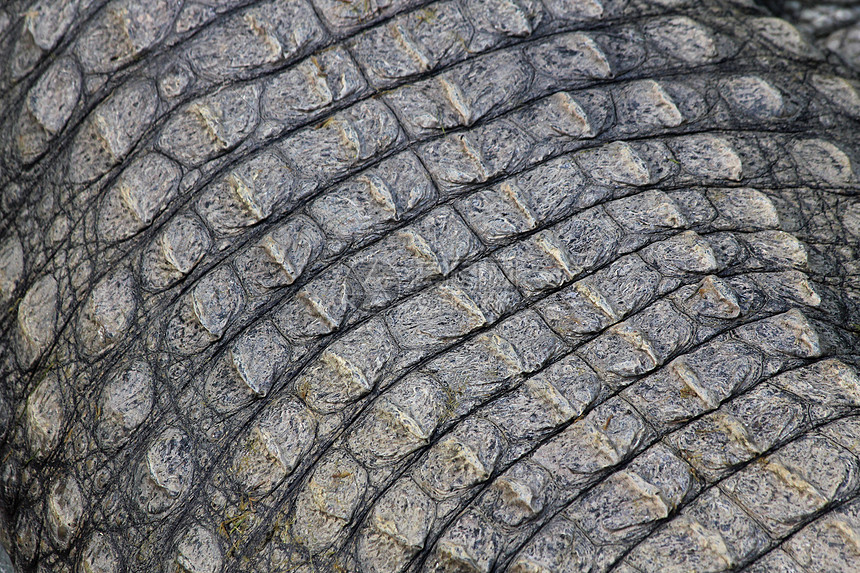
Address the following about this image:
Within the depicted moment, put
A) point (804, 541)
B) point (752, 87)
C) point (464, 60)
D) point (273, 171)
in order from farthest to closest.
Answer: point (752, 87) < point (464, 60) < point (273, 171) < point (804, 541)

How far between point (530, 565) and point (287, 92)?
5.55 ft

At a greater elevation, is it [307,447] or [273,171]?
[273,171]

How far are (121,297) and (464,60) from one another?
145 cm

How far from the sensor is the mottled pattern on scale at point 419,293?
1846 mm

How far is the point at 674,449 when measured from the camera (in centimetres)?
184

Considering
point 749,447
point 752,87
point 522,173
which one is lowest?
point 749,447

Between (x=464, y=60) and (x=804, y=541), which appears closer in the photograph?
(x=804, y=541)

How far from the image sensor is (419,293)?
82.0 inches

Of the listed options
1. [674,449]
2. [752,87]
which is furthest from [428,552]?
[752,87]

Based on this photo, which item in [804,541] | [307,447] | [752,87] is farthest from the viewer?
[752,87]

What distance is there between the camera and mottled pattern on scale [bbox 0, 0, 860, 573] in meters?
1.85

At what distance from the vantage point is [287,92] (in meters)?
2.28

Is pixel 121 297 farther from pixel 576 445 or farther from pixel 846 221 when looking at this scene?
pixel 846 221

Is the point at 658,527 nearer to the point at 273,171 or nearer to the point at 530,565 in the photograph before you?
the point at 530,565
